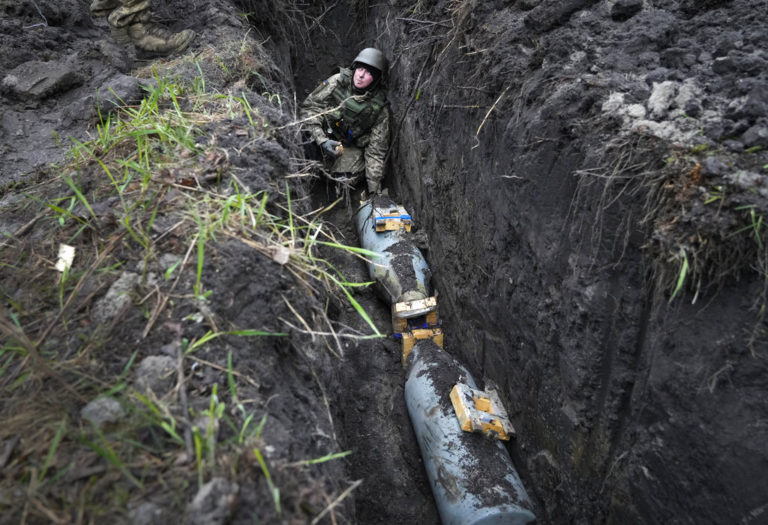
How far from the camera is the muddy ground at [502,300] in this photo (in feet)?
3.97

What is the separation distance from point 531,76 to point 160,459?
2447 mm

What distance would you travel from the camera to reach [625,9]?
2.26m

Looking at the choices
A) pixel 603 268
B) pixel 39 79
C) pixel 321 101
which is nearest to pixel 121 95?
pixel 39 79

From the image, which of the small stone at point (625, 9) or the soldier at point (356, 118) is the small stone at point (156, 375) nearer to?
the small stone at point (625, 9)

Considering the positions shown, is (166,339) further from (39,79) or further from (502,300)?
(39,79)

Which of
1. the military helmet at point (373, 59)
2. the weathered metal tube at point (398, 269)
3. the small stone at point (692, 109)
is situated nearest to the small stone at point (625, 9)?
the small stone at point (692, 109)

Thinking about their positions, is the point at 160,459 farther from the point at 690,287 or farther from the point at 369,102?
the point at 369,102

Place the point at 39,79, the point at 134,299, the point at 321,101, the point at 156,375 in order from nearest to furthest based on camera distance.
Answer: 1. the point at 156,375
2. the point at 134,299
3. the point at 39,79
4. the point at 321,101

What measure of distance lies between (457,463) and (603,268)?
133cm

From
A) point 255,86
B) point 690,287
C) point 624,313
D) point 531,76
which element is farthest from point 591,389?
point 255,86

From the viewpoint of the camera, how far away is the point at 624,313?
6.00 ft

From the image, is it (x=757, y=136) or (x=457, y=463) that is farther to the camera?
(x=457, y=463)

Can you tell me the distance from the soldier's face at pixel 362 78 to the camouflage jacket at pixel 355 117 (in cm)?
12

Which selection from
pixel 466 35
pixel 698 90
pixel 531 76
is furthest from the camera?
pixel 466 35
